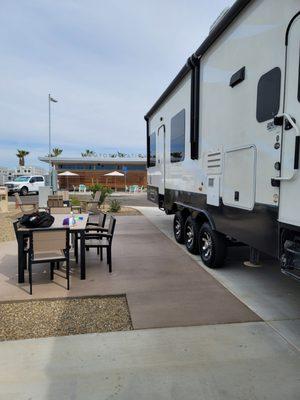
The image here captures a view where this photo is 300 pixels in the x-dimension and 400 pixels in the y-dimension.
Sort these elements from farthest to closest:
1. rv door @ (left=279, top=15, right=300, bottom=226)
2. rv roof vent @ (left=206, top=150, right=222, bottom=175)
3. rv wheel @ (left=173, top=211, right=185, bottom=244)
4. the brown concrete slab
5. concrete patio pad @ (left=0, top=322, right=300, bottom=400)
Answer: rv wheel @ (left=173, top=211, right=185, bottom=244) < rv roof vent @ (left=206, top=150, right=222, bottom=175) < the brown concrete slab < rv door @ (left=279, top=15, right=300, bottom=226) < concrete patio pad @ (left=0, top=322, right=300, bottom=400)

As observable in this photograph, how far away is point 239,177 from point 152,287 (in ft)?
6.38

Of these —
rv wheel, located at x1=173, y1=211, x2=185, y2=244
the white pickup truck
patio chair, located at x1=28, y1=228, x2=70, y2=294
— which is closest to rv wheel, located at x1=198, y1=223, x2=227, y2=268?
rv wheel, located at x1=173, y1=211, x2=185, y2=244

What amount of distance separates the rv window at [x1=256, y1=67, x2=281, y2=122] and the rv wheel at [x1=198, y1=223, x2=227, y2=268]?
2.32 m

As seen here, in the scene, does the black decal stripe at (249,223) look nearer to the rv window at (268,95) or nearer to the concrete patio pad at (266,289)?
the concrete patio pad at (266,289)

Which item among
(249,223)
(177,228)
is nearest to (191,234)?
(177,228)

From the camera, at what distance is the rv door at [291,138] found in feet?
10.7

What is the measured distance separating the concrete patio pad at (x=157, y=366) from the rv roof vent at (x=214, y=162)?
7.72ft

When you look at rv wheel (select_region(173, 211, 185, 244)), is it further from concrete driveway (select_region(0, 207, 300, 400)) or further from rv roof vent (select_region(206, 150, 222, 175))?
concrete driveway (select_region(0, 207, 300, 400))

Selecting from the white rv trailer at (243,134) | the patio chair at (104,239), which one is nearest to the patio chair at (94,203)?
the white rv trailer at (243,134)

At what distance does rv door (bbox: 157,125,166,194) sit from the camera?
29.3ft

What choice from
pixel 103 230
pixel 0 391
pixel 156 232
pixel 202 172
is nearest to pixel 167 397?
pixel 0 391

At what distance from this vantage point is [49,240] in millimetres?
4977

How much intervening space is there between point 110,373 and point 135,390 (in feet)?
1.03

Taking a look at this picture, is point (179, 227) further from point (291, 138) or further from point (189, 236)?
point (291, 138)
